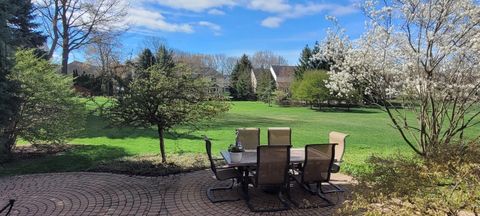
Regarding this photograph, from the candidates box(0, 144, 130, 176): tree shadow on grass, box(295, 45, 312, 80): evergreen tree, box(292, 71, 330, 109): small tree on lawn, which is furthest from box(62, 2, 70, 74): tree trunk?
box(295, 45, 312, 80): evergreen tree

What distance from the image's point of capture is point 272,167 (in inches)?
188

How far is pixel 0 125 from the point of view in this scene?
5871mm

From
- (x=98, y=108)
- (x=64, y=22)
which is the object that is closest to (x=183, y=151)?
(x=98, y=108)

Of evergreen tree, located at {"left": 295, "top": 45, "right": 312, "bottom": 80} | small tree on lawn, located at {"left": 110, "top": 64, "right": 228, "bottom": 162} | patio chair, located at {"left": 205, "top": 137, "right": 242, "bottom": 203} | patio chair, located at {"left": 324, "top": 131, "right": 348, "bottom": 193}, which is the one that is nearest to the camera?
patio chair, located at {"left": 205, "top": 137, "right": 242, "bottom": 203}

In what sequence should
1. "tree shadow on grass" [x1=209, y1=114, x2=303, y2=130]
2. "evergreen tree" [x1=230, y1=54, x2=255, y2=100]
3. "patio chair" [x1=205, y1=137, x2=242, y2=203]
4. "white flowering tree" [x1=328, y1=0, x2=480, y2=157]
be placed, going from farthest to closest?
"evergreen tree" [x1=230, y1=54, x2=255, y2=100]
"tree shadow on grass" [x1=209, y1=114, x2=303, y2=130]
"white flowering tree" [x1=328, y1=0, x2=480, y2=157]
"patio chair" [x1=205, y1=137, x2=242, y2=203]

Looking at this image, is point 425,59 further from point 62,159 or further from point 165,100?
point 62,159

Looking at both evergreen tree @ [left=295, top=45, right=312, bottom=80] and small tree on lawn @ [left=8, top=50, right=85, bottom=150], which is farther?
evergreen tree @ [left=295, top=45, right=312, bottom=80]

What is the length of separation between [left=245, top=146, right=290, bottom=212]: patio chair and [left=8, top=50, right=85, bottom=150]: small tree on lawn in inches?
236

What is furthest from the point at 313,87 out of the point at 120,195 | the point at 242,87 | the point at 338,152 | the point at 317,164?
the point at 120,195

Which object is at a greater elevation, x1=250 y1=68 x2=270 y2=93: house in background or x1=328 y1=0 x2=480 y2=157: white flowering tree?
x1=250 y1=68 x2=270 y2=93: house in background

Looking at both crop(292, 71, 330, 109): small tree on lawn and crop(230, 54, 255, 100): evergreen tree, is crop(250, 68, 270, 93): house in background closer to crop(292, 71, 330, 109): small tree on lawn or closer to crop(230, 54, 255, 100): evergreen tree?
crop(230, 54, 255, 100): evergreen tree

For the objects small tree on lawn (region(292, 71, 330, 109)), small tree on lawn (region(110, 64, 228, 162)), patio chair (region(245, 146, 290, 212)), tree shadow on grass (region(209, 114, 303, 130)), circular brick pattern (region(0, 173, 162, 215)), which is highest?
small tree on lawn (region(292, 71, 330, 109))

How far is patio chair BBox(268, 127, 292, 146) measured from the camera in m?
6.90

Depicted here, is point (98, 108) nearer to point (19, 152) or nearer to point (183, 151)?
point (183, 151)
